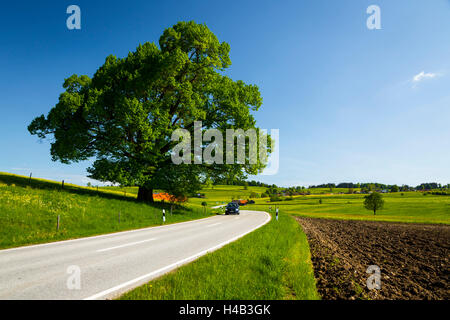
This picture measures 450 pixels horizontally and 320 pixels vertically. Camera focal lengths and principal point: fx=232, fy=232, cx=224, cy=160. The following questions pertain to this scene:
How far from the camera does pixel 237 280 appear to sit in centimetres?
515

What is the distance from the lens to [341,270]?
20.7 ft

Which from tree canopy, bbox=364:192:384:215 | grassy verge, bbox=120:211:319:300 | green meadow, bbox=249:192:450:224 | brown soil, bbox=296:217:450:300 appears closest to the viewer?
grassy verge, bbox=120:211:319:300

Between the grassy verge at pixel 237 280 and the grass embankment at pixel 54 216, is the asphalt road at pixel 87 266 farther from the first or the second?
the grass embankment at pixel 54 216

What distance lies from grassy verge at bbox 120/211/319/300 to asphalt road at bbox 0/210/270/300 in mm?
667

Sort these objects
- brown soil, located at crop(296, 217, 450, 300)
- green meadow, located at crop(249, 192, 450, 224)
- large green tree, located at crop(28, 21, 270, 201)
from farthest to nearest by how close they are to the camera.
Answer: green meadow, located at crop(249, 192, 450, 224) → large green tree, located at crop(28, 21, 270, 201) → brown soil, located at crop(296, 217, 450, 300)

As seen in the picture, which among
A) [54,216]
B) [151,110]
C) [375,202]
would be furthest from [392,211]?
[54,216]

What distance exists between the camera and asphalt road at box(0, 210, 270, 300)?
4629 millimetres

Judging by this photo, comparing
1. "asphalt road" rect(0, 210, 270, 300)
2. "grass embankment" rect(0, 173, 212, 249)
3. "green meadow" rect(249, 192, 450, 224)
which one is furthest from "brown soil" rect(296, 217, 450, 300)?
"green meadow" rect(249, 192, 450, 224)

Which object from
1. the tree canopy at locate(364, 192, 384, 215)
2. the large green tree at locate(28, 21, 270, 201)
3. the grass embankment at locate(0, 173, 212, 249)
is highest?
the large green tree at locate(28, 21, 270, 201)

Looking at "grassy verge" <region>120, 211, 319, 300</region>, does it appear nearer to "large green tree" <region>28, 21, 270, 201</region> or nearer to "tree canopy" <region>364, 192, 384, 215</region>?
"large green tree" <region>28, 21, 270, 201</region>

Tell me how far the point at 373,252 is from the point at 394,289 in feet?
16.9

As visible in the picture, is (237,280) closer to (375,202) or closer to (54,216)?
(54,216)
